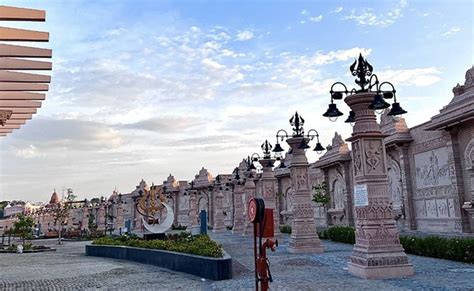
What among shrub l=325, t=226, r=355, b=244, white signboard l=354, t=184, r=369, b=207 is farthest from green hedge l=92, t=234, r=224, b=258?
shrub l=325, t=226, r=355, b=244

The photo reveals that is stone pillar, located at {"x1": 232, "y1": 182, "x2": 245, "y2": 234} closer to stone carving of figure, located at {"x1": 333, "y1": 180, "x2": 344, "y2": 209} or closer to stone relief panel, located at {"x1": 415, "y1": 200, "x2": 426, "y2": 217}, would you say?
stone carving of figure, located at {"x1": 333, "y1": 180, "x2": 344, "y2": 209}

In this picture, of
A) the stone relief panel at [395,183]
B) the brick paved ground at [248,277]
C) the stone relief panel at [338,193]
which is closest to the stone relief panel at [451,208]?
the stone relief panel at [395,183]

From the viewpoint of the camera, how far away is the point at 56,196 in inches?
2544

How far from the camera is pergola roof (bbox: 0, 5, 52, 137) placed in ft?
21.9

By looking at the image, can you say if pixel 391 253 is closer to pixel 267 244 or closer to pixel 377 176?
pixel 377 176

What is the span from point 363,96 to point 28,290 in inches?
359

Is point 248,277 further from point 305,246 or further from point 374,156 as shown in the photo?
point 305,246

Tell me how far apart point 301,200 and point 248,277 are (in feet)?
18.6

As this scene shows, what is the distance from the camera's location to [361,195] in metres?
9.92

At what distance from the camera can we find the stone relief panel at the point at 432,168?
645 inches

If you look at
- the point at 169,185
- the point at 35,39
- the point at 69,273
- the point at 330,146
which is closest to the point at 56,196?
the point at 169,185

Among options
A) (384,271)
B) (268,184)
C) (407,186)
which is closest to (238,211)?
(268,184)

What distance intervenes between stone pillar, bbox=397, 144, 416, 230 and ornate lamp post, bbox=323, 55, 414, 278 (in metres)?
9.21

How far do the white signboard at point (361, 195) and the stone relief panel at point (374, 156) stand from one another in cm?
42
